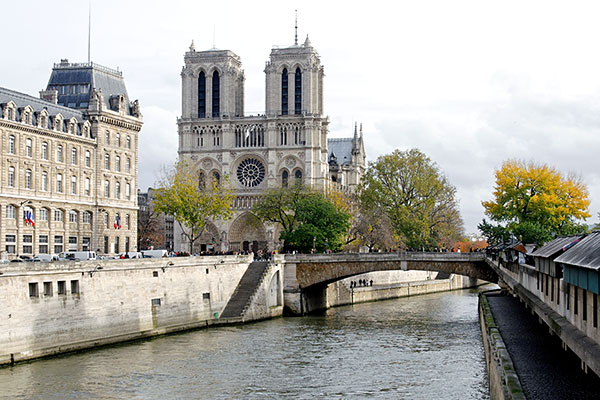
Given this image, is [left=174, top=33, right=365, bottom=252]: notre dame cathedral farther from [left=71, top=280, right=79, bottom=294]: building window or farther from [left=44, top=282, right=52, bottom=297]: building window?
[left=44, top=282, right=52, bottom=297]: building window

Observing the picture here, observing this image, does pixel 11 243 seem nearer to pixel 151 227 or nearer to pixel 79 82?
pixel 79 82

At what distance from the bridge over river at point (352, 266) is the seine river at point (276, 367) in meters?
10.2

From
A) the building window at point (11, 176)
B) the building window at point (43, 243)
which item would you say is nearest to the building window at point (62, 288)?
the building window at point (11, 176)

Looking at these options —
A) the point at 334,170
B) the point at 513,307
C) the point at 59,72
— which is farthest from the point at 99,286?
the point at 334,170

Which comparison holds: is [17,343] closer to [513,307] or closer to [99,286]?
[99,286]

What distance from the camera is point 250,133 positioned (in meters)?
133

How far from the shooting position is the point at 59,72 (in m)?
83.4

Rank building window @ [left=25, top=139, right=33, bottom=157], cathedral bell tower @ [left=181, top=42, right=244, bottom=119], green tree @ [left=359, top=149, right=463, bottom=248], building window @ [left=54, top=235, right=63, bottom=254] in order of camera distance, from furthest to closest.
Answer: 1. cathedral bell tower @ [left=181, top=42, right=244, bottom=119]
2. green tree @ [left=359, top=149, right=463, bottom=248]
3. building window @ [left=54, top=235, right=63, bottom=254]
4. building window @ [left=25, top=139, right=33, bottom=157]

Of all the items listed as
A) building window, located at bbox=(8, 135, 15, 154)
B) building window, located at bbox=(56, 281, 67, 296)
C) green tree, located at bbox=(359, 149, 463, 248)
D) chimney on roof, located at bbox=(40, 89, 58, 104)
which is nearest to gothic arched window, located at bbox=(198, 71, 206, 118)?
green tree, located at bbox=(359, 149, 463, 248)

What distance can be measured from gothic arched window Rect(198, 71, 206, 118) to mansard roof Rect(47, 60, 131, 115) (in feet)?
165

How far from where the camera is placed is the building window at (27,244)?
71500mm

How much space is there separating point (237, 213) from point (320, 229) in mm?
42587

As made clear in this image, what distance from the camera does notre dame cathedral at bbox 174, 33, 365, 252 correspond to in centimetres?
12975

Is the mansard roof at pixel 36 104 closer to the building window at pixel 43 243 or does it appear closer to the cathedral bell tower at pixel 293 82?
the building window at pixel 43 243
